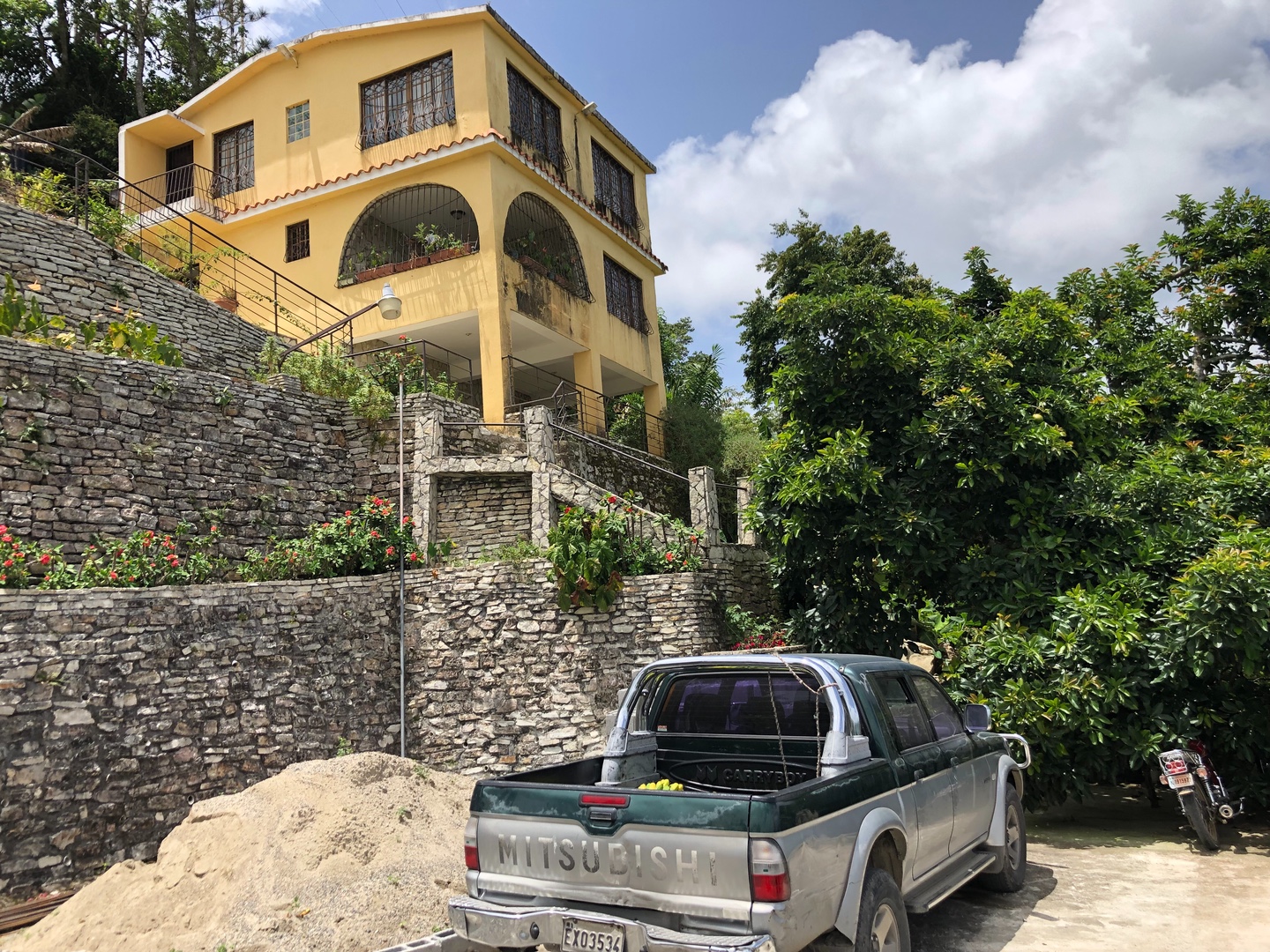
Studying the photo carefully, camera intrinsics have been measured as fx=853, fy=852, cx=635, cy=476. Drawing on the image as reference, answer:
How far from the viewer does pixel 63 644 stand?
332 inches

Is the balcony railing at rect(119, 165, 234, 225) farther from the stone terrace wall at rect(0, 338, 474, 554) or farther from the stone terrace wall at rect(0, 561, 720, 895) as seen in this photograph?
the stone terrace wall at rect(0, 561, 720, 895)

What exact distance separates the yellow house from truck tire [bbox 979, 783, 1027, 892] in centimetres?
1159

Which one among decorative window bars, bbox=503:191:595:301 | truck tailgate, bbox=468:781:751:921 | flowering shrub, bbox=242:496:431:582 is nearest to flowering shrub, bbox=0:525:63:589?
flowering shrub, bbox=242:496:431:582

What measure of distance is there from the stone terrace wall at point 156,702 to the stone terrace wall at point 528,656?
0.73m

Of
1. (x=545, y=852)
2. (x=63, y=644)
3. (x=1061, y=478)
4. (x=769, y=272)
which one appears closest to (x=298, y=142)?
(x=769, y=272)

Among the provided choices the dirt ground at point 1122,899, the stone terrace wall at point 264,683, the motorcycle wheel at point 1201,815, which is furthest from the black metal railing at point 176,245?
the motorcycle wheel at point 1201,815

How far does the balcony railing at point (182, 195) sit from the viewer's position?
19.5 metres

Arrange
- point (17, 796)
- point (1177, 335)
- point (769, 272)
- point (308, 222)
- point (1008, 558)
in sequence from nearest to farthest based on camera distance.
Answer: point (17, 796)
point (1008, 558)
point (1177, 335)
point (308, 222)
point (769, 272)

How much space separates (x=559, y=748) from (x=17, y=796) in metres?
5.60

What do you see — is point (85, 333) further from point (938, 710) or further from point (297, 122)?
point (938, 710)

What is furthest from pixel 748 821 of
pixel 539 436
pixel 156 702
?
pixel 539 436

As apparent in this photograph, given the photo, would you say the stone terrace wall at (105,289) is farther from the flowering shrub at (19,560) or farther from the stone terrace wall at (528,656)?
the stone terrace wall at (528,656)

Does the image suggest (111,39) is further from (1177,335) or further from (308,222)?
(1177,335)

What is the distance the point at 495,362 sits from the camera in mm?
15867
